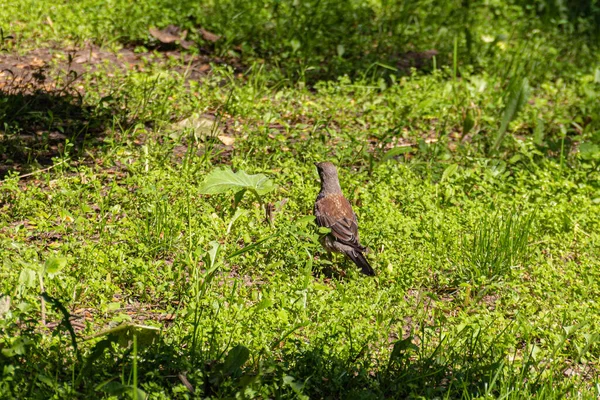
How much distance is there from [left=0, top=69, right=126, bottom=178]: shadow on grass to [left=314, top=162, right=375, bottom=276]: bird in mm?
2047

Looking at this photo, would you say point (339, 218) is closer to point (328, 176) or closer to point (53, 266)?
point (328, 176)

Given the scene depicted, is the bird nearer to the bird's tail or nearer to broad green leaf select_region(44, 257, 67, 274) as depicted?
the bird's tail

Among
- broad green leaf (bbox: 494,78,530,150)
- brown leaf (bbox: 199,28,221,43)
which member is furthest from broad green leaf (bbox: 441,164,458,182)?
brown leaf (bbox: 199,28,221,43)

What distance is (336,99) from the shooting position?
860 cm

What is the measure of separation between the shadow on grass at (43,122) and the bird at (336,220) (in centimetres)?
205

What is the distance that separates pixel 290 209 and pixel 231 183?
684 millimetres

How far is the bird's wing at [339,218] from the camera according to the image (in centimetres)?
611

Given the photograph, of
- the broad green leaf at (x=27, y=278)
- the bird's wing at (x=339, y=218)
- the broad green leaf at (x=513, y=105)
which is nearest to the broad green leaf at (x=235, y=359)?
the broad green leaf at (x=27, y=278)

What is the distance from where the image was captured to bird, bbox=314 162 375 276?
6008mm

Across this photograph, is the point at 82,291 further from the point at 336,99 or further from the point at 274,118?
the point at 336,99

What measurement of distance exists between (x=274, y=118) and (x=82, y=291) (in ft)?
11.3

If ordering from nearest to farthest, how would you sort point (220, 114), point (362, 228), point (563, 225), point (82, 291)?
point (82, 291)
point (362, 228)
point (563, 225)
point (220, 114)

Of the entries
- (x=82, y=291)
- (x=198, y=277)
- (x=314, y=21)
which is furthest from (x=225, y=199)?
(x=314, y=21)

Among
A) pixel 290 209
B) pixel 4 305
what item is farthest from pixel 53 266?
pixel 290 209
